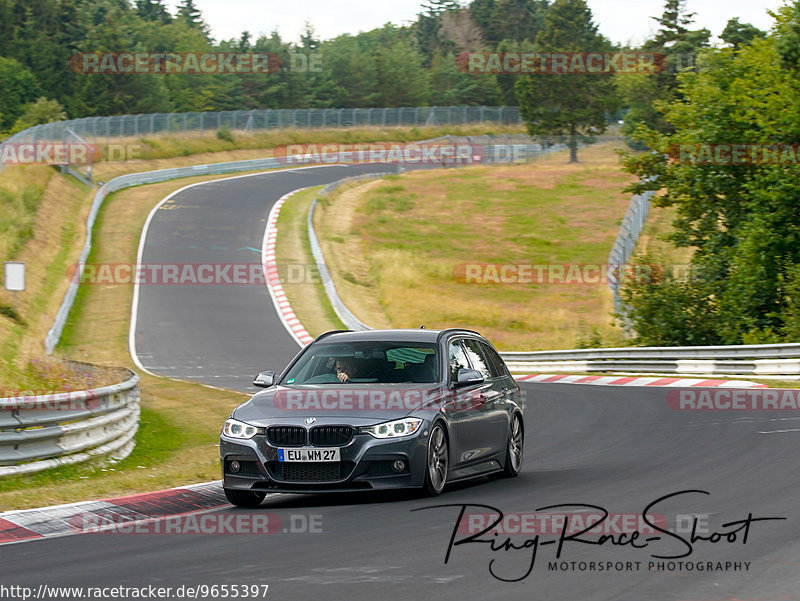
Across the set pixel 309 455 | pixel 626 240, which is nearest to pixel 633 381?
pixel 309 455

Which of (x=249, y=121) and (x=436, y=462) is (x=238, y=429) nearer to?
(x=436, y=462)

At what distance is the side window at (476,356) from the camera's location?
11.5m

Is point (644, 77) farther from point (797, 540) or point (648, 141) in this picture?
point (797, 540)

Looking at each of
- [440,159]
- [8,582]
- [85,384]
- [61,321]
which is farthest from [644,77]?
[8,582]

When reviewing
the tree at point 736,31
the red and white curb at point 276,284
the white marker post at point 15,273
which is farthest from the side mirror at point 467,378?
the tree at point 736,31

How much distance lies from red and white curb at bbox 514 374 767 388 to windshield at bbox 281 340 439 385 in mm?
12369

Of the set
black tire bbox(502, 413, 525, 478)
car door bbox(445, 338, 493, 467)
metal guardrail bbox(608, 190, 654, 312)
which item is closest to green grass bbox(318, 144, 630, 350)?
metal guardrail bbox(608, 190, 654, 312)

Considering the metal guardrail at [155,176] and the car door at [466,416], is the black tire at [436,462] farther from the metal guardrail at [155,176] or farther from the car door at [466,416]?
the metal guardrail at [155,176]

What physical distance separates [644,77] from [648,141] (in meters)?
75.0

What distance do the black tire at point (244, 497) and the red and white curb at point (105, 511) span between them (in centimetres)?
26

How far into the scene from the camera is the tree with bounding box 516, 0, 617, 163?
308 ft

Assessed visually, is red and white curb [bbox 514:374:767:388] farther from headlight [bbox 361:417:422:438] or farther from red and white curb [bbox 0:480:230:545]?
red and white curb [bbox 0:480:230:545]

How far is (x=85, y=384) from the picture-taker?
15.7 meters

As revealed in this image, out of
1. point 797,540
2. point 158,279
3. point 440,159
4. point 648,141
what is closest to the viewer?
point 797,540
